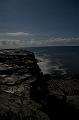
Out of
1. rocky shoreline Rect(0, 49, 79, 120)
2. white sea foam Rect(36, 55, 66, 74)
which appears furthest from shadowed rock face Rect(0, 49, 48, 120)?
white sea foam Rect(36, 55, 66, 74)

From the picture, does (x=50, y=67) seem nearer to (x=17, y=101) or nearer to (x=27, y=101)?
(x=27, y=101)

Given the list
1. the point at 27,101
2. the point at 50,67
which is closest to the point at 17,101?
the point at 27,101

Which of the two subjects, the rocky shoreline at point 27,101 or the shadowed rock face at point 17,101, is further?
the rocky shoreline at point 27,101

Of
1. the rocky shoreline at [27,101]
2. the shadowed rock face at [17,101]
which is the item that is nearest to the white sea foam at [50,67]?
the rocky shoreline at [27,101]

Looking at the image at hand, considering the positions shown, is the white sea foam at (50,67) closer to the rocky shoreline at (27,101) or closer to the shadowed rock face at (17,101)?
the rocky shoreline at (27,101)

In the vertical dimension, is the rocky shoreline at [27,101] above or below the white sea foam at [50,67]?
above

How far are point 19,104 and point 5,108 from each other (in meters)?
0.63

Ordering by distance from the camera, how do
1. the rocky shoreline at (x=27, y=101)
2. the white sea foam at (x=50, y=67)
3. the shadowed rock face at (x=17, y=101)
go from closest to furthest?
the shadowed rock face at (x=17, y=101) → the rocky shoreline at (x=27, y=101) → the white sea foam at (x=50, y=67)

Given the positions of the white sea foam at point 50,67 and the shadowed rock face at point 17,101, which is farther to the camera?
the white sea foam at point 50,67

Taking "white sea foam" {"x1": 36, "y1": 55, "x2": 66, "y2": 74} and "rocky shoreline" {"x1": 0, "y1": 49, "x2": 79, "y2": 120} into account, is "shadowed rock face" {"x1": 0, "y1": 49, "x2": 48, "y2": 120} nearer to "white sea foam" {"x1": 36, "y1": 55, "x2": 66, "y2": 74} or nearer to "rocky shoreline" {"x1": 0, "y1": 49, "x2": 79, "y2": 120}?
"rocky shoreline" {"x1": 0, "y1": 49, "x2": 79, "y2": 120}

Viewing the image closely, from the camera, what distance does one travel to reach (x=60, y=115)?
7266mm

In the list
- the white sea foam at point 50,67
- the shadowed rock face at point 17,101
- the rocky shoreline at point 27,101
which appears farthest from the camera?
the white sea foam at point 50,67

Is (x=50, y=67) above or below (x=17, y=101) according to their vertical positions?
below

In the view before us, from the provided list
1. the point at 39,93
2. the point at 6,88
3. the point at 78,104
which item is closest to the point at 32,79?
the point at 39,93
